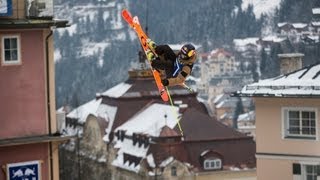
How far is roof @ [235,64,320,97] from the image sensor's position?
2808 centimetres

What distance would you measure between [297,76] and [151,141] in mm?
42818

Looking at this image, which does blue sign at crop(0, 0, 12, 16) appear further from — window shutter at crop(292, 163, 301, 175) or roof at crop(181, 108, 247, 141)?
roof at crop(181, 108, 247, 141)

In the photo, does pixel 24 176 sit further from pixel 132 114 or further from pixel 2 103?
pixel 132 114

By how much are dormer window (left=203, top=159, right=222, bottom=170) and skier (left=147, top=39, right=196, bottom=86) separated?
5812 cm

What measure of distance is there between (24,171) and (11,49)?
2692 millimetres

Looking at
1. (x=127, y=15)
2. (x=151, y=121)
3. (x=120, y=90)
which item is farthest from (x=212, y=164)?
(x=127, y=15)

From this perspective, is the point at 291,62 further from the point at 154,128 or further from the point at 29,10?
the point at 154,128

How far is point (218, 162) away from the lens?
70.2m

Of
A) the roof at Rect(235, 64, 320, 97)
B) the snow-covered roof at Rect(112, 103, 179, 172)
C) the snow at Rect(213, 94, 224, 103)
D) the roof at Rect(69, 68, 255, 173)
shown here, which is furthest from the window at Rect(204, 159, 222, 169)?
the snow at Rect(213, 94, 224, 103)

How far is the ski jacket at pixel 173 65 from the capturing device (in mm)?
11266

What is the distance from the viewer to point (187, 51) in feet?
36.4

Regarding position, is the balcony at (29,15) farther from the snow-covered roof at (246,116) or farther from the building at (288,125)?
the snow-covered roof at (246,116)

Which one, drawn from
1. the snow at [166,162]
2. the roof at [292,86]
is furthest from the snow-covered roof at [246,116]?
the roof at [292,86]

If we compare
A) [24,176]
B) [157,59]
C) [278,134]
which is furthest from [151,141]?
[157,59]
